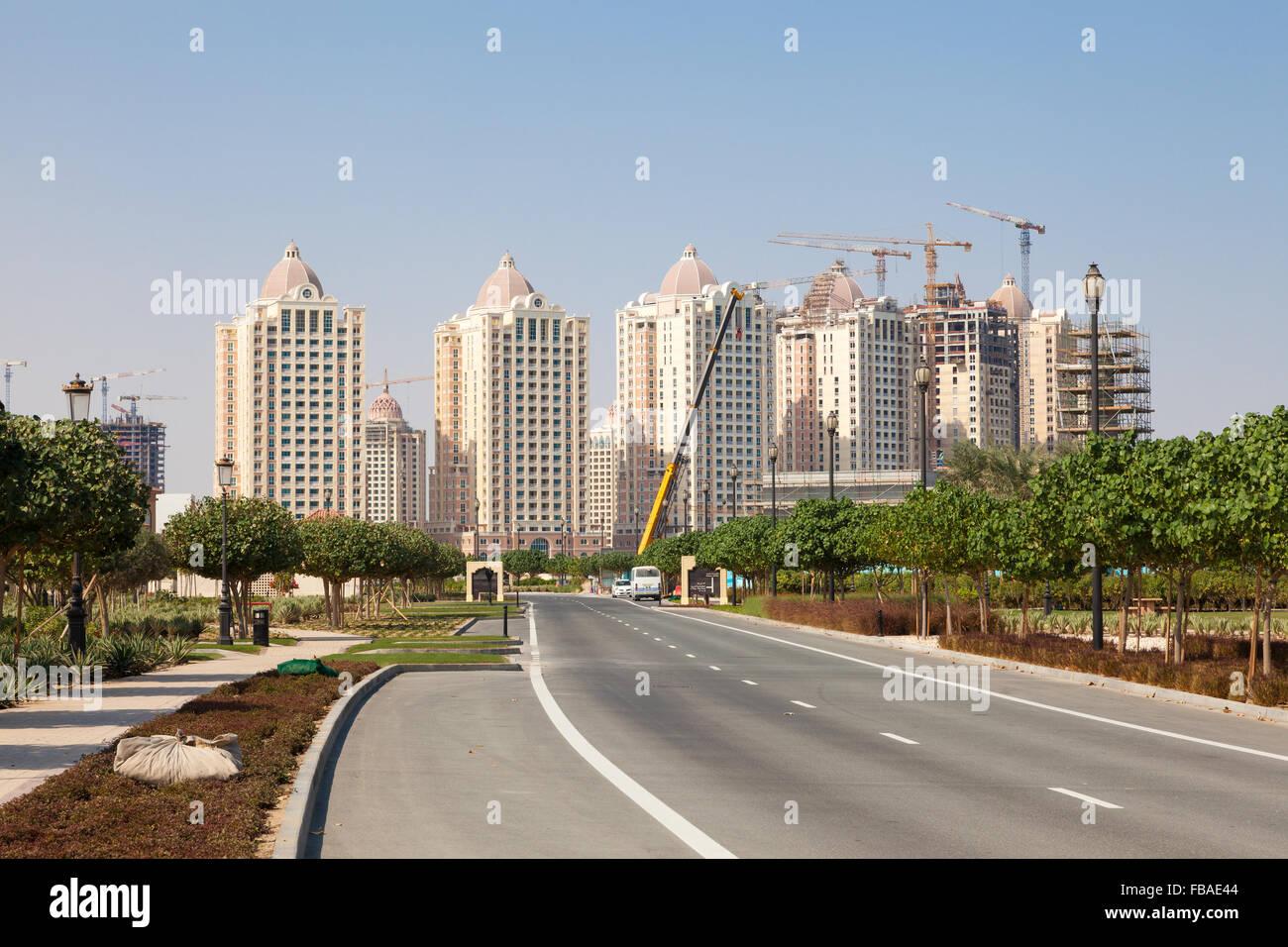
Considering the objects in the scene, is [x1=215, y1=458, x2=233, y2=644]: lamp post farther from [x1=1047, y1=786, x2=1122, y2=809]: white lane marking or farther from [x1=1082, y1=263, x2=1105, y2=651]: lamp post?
[x1=1047, y1=786, x2=1122, y2=809]: white lane marking

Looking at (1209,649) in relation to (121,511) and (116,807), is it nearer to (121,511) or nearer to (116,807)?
(121,511)

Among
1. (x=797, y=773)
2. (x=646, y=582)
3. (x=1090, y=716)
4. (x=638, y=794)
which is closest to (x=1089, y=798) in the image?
(x=797, y=773)

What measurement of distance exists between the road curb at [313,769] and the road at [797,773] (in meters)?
0.24

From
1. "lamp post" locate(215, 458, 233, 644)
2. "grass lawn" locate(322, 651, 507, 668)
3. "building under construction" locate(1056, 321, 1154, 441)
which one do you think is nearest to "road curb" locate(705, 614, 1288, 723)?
"grass lawn" locate(322, 651, 507, 668)

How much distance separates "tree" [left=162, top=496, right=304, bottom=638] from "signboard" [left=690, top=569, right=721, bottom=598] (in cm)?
4614

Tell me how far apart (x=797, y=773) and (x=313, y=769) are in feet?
16.6

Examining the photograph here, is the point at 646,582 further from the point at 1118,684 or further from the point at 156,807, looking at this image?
the point at 156,807

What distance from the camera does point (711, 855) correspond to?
10477mm

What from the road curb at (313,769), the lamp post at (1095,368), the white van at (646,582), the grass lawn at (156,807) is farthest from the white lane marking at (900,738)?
the white van at (646,582)

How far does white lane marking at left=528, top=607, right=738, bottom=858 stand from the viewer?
1096cm

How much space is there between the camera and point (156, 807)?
11.5 m
